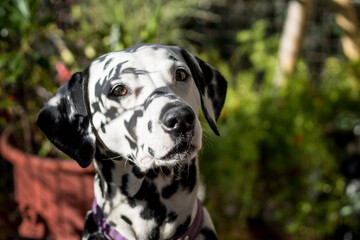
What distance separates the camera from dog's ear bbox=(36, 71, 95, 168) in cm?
149

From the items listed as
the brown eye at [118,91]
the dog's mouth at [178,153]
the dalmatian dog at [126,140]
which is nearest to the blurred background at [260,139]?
the dalmatian dog at [126,140]

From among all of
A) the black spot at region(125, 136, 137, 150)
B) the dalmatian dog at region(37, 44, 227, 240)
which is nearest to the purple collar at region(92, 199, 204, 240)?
the dalmatian dog at region(37, 44, 227, 240)

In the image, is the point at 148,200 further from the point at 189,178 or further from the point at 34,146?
the point at 34,146

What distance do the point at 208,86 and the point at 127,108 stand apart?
0.40 meters

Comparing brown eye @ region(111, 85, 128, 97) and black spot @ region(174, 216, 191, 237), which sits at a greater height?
brown eye @ region(111, 85, 128, 97)

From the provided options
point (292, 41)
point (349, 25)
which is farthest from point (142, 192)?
point (349, 25)

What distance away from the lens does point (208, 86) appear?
65.3 inches

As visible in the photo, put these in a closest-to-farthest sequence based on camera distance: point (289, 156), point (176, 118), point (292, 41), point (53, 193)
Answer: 1. point (176, 118)
2. point (53, 193)
3. point (289, 156)
4. point (292, 41)

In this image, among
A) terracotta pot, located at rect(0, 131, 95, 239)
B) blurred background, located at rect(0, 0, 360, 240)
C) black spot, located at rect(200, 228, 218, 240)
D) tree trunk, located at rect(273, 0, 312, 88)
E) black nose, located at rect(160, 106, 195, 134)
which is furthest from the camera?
tree trunk, located at rect(273, 0, 312, 88)

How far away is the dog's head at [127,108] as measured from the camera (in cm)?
133

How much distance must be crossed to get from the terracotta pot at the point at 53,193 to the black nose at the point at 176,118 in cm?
127

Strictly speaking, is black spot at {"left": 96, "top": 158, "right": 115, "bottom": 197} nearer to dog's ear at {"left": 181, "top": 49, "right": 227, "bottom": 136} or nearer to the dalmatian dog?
the dalmatian dog

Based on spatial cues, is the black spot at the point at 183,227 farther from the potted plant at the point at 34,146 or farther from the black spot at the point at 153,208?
the potted plant at the point at 34,146

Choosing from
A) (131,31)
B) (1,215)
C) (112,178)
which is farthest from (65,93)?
(131,31)
